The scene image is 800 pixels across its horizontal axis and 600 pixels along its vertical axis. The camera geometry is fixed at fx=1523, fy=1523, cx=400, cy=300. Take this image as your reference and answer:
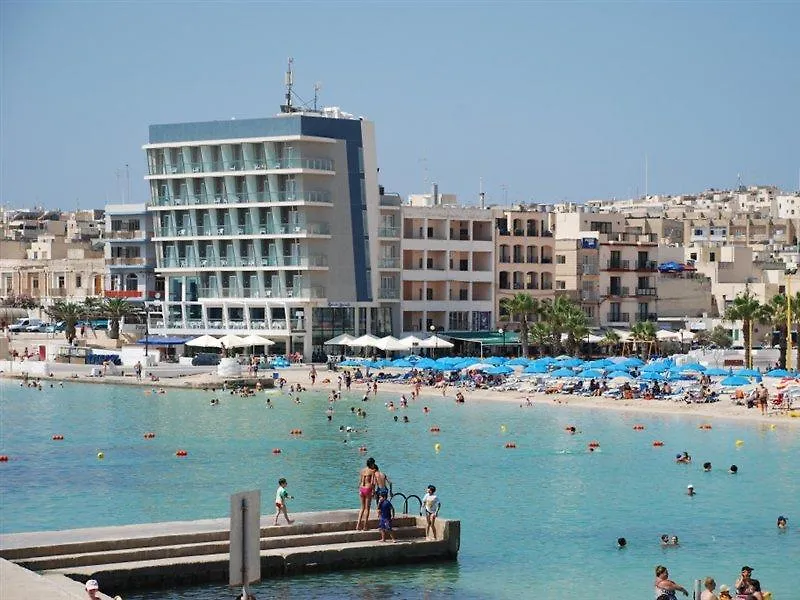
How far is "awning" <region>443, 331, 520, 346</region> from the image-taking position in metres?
108

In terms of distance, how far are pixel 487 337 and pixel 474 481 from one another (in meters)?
59.3

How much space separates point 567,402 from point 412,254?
1262 inches

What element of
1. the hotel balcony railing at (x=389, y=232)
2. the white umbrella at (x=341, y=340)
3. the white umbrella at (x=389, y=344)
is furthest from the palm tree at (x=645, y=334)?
the white umbrella at (x=341, y=340)

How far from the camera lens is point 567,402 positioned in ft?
265

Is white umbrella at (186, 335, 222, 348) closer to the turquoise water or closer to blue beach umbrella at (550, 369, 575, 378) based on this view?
the turquoise water

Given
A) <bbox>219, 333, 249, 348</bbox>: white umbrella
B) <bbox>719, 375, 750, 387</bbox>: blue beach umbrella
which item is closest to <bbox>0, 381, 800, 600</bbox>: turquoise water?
<bbox>719, 375, 750, 387</bbox>: blue beach umbrella

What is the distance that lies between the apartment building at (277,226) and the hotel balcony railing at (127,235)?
24.3 feet

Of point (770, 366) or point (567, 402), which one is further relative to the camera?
point (770, 366)

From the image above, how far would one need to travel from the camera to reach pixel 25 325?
134 metres

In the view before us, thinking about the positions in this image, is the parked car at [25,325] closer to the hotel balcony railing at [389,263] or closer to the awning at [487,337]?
the hotel balcony railing at [389,263]

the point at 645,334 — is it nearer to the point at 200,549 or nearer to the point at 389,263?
the point at 389,263

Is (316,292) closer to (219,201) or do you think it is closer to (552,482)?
(219,201)

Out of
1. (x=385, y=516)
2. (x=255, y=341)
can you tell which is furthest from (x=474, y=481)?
(x=255, y=341)

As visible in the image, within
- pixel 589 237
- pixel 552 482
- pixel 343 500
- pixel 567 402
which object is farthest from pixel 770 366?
pixel 343 500
